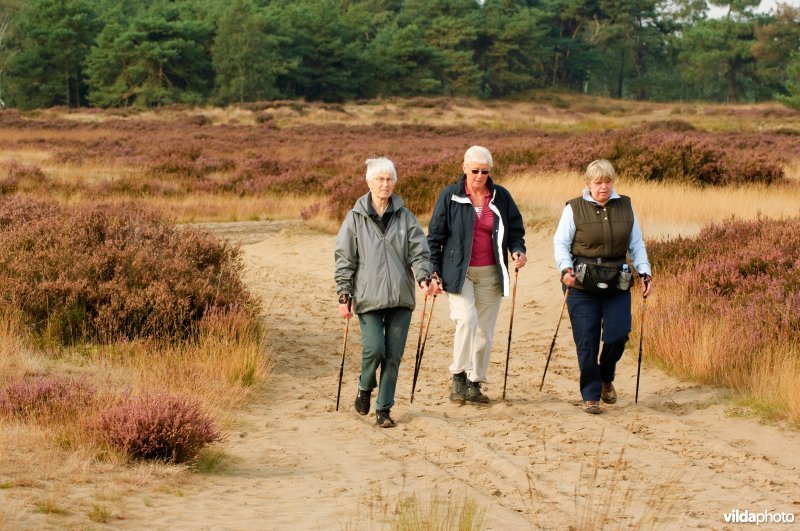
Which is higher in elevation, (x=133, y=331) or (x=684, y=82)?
(x=684, y=82)

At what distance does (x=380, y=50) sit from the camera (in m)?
81.4

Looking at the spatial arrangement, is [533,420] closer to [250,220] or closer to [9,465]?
[9,465]

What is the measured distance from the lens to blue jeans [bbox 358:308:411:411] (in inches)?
280

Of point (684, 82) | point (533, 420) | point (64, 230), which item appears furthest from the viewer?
point (684, 82)

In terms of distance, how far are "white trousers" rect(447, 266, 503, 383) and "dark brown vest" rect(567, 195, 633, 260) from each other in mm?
751

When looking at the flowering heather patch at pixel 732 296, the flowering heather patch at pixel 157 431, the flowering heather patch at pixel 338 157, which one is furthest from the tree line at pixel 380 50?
the flowering heather patch at pixel 157 431

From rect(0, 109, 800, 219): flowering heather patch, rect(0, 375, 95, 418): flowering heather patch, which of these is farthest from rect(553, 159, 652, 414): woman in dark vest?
rect(0, 109, 800, 219): flowering heather patch

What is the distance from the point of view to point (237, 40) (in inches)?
2800

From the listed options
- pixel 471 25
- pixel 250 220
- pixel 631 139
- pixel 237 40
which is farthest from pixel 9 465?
pixel 471 25

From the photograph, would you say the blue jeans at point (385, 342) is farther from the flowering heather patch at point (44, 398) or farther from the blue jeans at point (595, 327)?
the flowering heather patch at point (44, 398)

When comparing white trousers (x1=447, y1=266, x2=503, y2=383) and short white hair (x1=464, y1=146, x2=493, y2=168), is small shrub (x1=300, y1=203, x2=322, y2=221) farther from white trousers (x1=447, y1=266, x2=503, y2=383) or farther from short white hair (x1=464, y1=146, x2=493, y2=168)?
short white hair (x1=464, y1=146, x2=493, y2=168)

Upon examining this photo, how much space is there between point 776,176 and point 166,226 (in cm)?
1393

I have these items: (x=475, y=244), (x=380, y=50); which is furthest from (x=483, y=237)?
(x=380, y=50)

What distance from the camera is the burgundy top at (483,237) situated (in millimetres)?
7602
